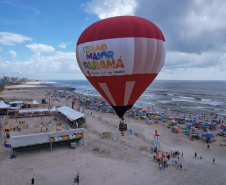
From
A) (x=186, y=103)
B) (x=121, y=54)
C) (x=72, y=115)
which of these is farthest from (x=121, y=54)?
(x=186, y=103)

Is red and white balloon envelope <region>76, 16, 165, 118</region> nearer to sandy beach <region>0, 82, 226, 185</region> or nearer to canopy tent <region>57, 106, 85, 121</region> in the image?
sandy beach <region>0, 82, 226, 185</region>

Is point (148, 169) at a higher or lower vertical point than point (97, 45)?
lower

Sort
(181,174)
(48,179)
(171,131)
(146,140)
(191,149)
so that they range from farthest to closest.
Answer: (171,131) → (146,140) → (191,149) → (181,174) → (48,179)

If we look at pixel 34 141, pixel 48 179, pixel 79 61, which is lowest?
pixel 48 179

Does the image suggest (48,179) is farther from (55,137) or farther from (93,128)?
(93,128)

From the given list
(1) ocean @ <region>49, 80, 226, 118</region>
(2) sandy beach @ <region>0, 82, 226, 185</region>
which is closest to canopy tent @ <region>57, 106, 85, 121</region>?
(2) sandy beach @ <region>0, 82, 226, 185</region>

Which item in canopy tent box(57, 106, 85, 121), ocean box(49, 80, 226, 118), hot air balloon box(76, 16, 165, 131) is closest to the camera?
hot air balloon box(76, 16, 165, 131)

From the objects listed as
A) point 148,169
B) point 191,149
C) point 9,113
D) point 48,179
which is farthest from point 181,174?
point 9,113

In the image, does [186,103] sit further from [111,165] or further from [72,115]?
[111,165]
